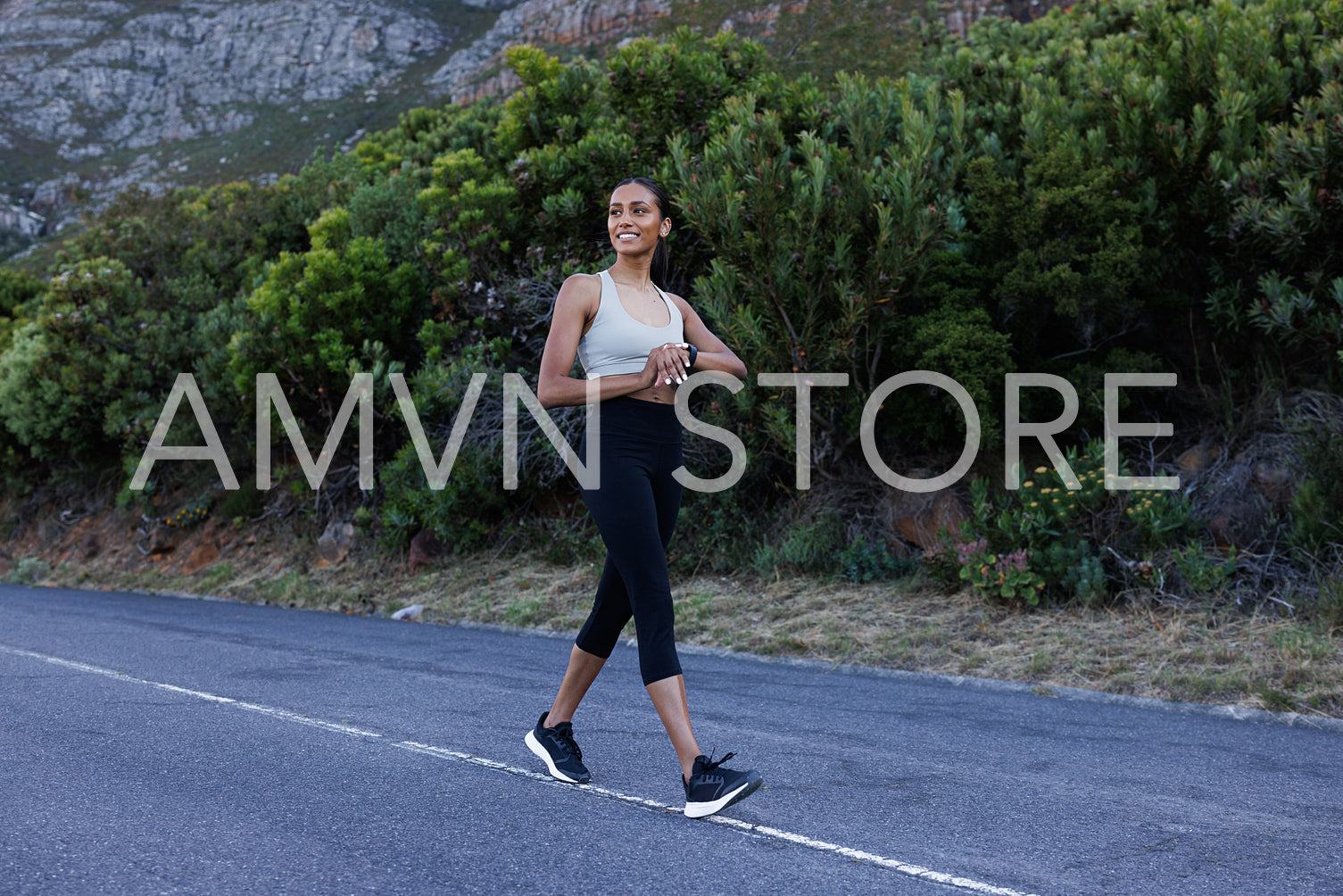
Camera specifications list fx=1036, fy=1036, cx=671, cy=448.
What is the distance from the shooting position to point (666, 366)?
3678mm

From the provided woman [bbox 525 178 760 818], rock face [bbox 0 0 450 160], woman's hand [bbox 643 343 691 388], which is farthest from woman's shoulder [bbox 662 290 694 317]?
rock face [bbox 0 0 450 160]

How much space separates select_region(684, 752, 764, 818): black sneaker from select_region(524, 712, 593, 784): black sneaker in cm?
61

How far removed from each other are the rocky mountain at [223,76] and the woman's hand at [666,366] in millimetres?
40254

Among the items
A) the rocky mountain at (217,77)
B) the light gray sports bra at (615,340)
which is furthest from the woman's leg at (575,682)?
the rocky mountain at (217,77)

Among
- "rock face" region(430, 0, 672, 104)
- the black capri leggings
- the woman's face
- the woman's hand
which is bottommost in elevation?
the black capri leggings

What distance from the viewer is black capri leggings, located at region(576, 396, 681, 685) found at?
374 cm

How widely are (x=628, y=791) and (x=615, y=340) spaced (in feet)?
5.78

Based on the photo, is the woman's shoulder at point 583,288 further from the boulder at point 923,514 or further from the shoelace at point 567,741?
the boulder at point 923,514

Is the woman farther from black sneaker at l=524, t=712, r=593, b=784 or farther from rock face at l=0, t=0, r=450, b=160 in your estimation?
rock face at l=0, t=0, r=450, b=160

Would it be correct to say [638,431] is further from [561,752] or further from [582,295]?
[561,752]

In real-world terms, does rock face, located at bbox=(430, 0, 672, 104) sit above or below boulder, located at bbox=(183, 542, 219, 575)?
A: above

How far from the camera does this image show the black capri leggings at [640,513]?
12.3 feet

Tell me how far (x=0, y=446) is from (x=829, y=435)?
756 inches

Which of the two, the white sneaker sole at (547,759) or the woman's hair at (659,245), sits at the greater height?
the woman's hair at (659,245)
